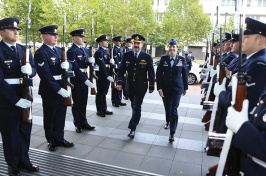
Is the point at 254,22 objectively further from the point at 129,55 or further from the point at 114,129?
the point at 114,129

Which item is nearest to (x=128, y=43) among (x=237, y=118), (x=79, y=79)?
(x=79, y=79)

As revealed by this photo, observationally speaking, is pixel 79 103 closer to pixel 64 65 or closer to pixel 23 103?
pixel 64 65

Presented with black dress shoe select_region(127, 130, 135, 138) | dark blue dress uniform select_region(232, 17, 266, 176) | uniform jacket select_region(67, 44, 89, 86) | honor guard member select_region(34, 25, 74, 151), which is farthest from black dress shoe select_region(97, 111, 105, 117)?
dark blue dress uniform select_region(232, 17, 266, 176)

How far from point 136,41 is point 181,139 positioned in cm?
224

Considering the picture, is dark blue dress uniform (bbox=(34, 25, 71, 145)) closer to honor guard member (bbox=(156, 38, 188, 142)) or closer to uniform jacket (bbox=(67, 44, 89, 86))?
uniform jacket (bbox=(67, 44, 89, 86))

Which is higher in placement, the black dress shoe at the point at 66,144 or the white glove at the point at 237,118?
the white glove at the point at 237,118

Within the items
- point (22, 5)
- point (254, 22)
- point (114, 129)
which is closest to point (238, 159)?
point (254, 22)

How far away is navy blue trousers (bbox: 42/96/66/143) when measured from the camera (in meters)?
3.89

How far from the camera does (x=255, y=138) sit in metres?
1.34

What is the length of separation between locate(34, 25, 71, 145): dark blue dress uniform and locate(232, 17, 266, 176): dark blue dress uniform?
294 cm

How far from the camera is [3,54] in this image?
302cm

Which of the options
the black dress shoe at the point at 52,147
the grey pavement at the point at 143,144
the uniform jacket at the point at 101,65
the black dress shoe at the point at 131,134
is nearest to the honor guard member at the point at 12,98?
the black dress shoe at the point at 52,147

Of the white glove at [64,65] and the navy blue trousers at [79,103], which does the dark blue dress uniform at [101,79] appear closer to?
the navy blue trousers at [79,103]

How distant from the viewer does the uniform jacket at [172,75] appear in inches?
179
